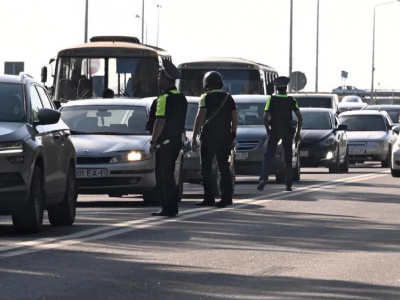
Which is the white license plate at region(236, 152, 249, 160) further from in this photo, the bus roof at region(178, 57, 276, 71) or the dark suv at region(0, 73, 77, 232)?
the bus roof at region(178, 57, 276, 71)

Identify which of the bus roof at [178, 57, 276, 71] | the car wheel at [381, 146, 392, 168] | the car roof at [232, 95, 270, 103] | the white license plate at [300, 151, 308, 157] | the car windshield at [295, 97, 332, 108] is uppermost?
the bus roof at [178, 57, 276, 71]

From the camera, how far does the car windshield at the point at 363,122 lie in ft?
144

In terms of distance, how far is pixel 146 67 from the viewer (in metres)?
37.2

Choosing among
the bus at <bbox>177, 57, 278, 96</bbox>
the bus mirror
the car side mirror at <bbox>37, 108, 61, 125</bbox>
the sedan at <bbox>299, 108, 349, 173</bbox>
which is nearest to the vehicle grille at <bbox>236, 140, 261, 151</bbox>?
the sedan at <bbox>299, 108, 349, 173</bbox>

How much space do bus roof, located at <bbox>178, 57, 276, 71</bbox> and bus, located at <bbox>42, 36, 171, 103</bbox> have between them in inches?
198

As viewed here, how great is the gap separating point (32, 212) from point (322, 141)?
21.5 m

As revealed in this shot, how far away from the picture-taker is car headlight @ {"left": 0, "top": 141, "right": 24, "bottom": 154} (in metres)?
14.4

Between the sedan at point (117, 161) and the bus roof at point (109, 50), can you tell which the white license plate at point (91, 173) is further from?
the bus roof at point (109, 50)

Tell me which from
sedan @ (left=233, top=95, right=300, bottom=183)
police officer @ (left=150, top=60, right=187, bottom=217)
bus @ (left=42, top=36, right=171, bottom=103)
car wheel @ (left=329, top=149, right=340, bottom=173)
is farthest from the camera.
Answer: bus @ (left=42, top=36, right=171, bottom=103)

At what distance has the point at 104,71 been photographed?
3772 centimetres

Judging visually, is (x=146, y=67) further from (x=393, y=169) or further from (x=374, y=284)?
(x=374, y=284)

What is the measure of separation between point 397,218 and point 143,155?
3.55m

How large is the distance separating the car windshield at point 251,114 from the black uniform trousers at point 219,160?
28.6 ft

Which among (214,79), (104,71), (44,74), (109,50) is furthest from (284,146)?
(44,74)
